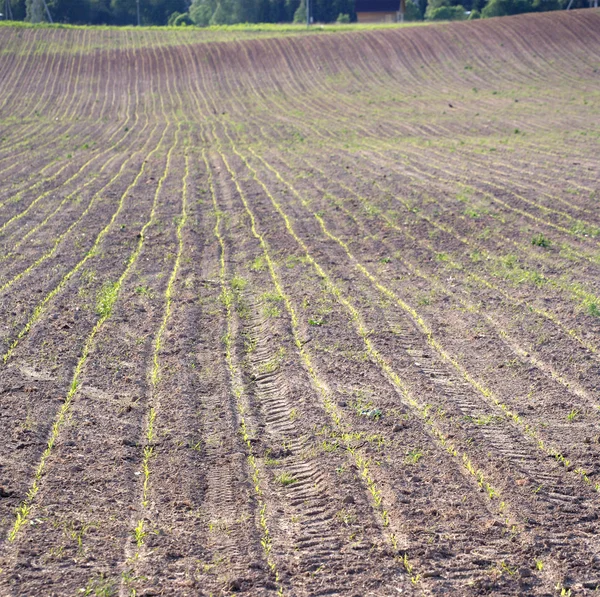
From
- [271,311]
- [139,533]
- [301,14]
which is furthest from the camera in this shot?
[301,14]

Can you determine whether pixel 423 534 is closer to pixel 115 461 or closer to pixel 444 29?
pixel 115 461

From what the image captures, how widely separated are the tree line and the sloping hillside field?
196ft

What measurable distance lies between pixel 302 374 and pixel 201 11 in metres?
85.5

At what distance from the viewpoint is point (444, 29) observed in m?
50.2

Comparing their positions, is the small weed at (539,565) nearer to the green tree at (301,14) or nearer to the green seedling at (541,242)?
the green seedling at (541,242)

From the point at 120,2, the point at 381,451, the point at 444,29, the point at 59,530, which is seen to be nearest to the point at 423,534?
the point at 381,451

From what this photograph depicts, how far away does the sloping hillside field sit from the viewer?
211 inches

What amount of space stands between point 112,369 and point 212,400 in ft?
4.40

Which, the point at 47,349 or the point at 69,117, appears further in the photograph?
the point at 69,117

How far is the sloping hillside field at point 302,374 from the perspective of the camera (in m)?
5.36

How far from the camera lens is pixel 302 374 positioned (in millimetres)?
8305

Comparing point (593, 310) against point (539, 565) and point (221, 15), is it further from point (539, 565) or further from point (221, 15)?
point (221, 15)

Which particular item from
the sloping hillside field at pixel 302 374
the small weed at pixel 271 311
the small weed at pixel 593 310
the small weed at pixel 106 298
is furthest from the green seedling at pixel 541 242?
the small weed at pixel 106 298

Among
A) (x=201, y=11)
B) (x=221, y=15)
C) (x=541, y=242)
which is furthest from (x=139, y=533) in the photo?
(x=201, y=11)
